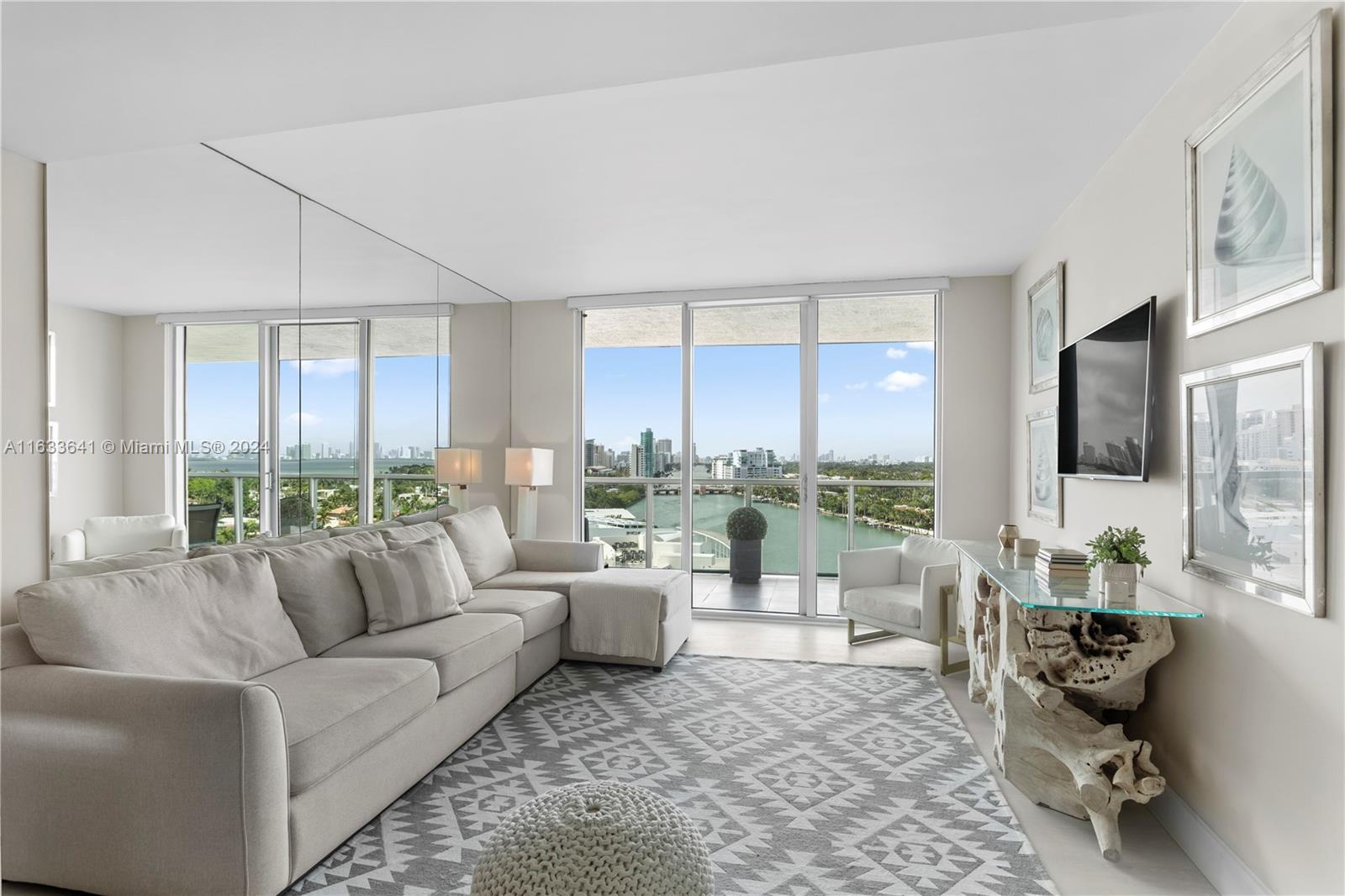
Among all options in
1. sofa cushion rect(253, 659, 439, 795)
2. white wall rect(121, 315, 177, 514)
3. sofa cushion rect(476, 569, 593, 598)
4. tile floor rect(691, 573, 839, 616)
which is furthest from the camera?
tile floor rect(691, 573, 839, 616)

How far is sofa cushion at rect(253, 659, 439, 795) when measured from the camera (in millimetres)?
2059

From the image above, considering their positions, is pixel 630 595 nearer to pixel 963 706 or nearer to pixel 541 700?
pixel 541 700

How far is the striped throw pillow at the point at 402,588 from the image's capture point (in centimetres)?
327

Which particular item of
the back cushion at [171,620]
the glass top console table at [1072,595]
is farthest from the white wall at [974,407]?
the back cushion at [171,620]

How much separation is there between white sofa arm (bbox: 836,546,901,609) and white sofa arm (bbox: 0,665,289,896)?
359 cm

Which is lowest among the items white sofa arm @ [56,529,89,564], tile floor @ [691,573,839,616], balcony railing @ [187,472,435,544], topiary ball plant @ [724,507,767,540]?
tile floor @ [691,573,839,616]

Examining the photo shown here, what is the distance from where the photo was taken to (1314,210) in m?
1.66

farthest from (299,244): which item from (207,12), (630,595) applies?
(630,595)

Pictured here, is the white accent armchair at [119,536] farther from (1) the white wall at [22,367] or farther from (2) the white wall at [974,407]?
(2) the white wall at [974,407]

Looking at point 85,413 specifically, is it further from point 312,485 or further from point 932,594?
point 932,594

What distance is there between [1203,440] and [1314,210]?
762 millimetres

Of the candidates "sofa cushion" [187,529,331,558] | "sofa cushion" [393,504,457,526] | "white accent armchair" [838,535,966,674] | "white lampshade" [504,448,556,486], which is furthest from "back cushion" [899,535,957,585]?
"sofa cushion" [187,529,331,558]

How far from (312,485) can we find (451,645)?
1.31m

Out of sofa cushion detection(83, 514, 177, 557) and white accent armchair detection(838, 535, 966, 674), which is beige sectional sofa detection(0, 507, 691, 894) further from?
white accent armchair detection(838, 535, 966, 674)
